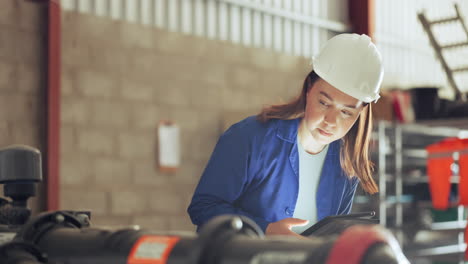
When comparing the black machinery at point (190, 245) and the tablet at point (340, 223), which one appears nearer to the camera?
the black machinery at point (190, 245)

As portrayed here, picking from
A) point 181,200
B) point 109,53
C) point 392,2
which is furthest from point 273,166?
point 392,2

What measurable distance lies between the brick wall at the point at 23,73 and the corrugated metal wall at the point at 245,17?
363mm

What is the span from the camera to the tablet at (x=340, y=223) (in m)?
1.40

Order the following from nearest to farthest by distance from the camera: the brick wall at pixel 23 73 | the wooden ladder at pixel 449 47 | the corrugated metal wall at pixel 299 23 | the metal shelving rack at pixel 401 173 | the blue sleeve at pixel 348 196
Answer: the blue sleeve at pixel 348 196 → the brick wall at pixel 23 73 → the wooden ladder at pixel 449 47 → the corrugated metal wall at pixel 299 23 → the metal shelving rack at pixel 401 173

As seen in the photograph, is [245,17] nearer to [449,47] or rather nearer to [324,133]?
[449,47]

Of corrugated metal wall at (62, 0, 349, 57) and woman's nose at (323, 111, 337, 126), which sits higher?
corrugated metal wall at (62, 0, 349, 57)

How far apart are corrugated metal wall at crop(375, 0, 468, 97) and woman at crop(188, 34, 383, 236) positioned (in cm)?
674

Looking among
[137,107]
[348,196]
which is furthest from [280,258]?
[137,107]

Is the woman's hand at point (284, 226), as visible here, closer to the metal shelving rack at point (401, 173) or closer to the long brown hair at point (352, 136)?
the long brown hair at point (352, 136)

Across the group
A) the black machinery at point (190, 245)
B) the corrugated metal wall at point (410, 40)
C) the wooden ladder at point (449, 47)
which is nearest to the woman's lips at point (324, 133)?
the black machinery at point (190, 245)

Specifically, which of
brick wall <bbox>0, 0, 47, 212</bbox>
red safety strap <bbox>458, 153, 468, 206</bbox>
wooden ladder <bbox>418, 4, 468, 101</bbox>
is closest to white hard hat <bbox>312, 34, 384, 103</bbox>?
red safety strap <bbox>458, 153, 468, 206</bbox>

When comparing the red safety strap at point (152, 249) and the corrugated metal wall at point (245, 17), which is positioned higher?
the corrugated metal wall at point (245, 17)

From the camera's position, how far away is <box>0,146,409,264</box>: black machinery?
0.65 metres

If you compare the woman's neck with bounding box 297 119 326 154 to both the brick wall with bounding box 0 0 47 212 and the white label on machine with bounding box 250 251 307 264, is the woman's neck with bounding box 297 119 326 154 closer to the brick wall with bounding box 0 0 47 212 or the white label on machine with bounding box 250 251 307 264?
the white label on machine with bounding box 250 251 307 264
